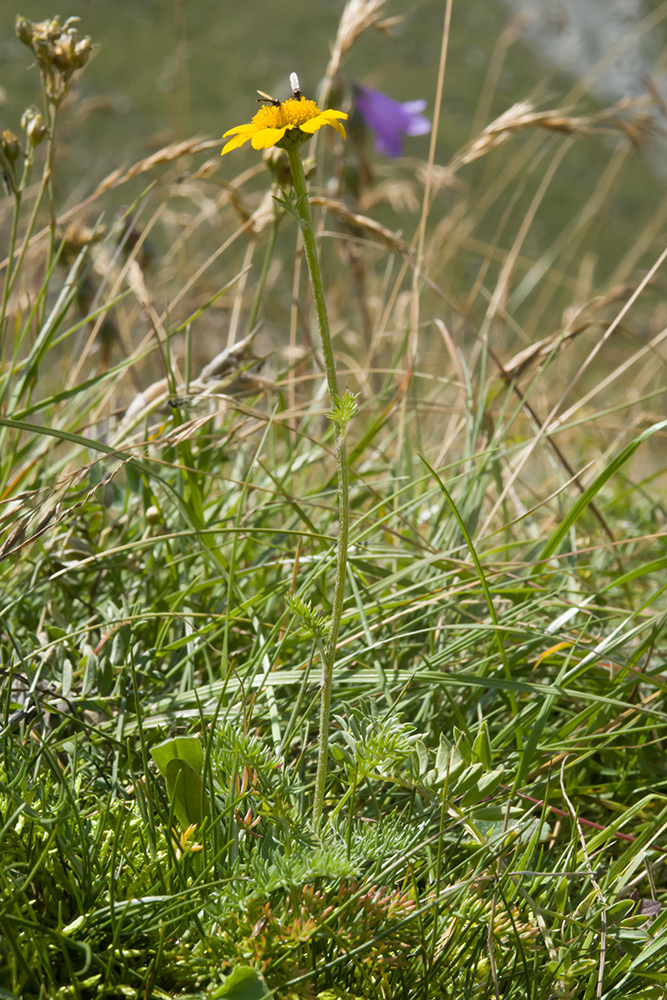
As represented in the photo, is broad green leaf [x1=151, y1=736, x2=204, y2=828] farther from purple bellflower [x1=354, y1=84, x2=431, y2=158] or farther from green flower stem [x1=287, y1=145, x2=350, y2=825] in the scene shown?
purple bellflower [x1=354, y1=84, x2=431, y2=158]

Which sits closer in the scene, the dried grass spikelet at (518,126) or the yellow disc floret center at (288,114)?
the yellow disc floret center at (288,114)

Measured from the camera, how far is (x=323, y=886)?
0.53m

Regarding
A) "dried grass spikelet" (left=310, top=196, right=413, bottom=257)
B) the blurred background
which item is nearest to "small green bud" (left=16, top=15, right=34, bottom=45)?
"dried grass spikelet" (left=310, top=196, right=413, bottom=257)

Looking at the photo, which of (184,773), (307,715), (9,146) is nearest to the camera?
(184,773)

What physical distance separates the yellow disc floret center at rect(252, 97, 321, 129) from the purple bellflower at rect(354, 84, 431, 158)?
125 centimetres

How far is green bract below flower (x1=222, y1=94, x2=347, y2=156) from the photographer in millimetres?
458

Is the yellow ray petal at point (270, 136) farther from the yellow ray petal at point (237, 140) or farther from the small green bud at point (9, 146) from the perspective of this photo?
the small green bud at point (9, 146)

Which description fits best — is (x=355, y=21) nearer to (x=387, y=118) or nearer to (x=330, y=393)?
(x=387, y=118)

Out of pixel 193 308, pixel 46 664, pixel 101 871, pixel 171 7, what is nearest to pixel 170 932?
pixel 101 871

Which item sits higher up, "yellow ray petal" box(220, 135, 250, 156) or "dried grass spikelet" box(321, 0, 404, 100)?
"dried grass spikelet" box(321, 0, 404, 100)

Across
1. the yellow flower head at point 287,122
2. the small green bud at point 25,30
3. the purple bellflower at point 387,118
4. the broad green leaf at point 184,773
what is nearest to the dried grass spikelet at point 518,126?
the purple bellflower at point 387,118

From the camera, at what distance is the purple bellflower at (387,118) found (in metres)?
1.63

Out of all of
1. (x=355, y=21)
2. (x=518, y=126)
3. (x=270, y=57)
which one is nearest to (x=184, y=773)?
(x=518, y=126)

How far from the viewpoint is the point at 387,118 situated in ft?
5.51
